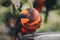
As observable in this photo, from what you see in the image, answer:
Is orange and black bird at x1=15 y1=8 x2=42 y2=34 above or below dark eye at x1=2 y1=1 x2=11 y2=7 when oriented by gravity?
below

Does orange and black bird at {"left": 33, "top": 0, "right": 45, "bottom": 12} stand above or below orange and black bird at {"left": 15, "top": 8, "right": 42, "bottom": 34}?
above

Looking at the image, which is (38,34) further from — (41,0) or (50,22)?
(41,0)

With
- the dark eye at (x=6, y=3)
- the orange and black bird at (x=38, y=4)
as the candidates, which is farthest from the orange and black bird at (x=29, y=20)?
the dark eye at (x=6, y=3)

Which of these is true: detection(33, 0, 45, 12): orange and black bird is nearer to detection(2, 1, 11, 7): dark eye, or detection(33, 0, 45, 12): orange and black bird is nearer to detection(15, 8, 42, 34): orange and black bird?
detection(15, 8, 42, 34): orange and black bird

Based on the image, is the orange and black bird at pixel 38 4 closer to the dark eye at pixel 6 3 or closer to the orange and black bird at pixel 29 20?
the orange and black bird at pixel 29 20

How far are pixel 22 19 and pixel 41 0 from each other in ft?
0.93

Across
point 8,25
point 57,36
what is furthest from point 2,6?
point 57,36

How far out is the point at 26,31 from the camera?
5.69 ft

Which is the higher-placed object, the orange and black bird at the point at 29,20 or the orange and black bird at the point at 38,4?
the orange and black bird at the point at 38,4

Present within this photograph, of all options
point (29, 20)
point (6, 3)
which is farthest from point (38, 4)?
point (6, 3)

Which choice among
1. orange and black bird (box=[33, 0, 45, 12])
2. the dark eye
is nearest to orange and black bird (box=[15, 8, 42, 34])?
orange and black bird (box=[33, 0, 45, 12])

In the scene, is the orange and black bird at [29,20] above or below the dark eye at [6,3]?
below

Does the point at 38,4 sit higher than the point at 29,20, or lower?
higher

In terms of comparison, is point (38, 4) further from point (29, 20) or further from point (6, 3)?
point (6, 3)
